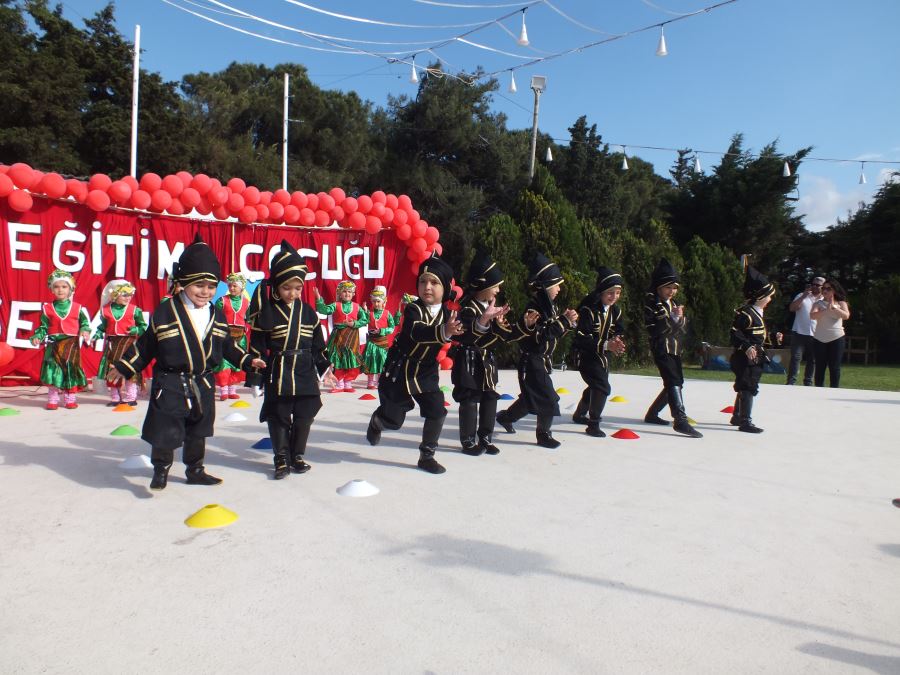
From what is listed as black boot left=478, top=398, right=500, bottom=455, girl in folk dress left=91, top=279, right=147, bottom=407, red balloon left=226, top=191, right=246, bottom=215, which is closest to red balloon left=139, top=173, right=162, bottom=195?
red balloon left=226, top=191, right=246, bottom=215

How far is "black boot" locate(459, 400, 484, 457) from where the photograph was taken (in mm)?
5715

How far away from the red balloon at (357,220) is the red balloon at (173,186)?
254 cm

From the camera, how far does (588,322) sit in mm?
6574

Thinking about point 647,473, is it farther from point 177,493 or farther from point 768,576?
point 177,493

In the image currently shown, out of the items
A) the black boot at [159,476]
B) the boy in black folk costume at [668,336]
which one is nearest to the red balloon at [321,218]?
the boy in black folk costume at [668,336]

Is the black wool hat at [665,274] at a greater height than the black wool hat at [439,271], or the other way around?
the black wool hat at [665,274]

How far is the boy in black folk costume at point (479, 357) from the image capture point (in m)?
5.54

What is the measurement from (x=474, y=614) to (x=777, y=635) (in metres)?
1.20

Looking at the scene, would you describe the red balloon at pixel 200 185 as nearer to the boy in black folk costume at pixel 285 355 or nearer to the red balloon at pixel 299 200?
the red balloon at pixel 299 200

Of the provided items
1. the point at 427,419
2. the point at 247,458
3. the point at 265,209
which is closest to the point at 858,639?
the point at 427,419

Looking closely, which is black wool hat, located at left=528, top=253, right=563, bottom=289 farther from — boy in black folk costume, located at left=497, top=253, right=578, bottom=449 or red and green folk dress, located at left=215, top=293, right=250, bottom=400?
red and green folk dress, located at left=215, top=293, right=250, bottom=400

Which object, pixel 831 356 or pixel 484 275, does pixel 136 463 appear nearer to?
pixel 484 275

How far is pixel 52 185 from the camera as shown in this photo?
8039mm

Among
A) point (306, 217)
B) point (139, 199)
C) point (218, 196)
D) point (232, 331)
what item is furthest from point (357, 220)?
point (139, 199)
